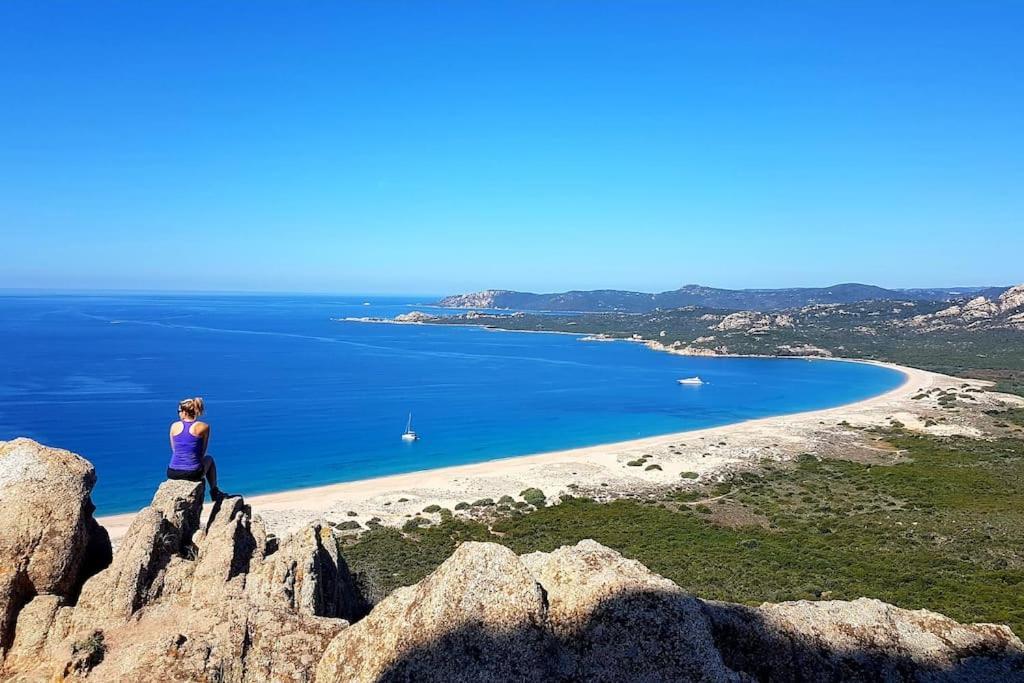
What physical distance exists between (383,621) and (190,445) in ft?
17.1

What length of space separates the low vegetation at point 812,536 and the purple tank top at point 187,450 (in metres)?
7.62

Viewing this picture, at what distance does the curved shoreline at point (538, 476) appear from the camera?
4309 cm

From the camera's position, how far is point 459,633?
6367 millimetres

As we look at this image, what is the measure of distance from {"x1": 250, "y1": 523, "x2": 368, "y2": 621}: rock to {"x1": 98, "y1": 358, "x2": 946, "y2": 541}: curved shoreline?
29.6m

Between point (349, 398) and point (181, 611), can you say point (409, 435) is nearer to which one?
point (349, 398)

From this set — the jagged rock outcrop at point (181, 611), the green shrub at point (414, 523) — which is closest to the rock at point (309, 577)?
the jagged rock outcrop at point (181, 611)

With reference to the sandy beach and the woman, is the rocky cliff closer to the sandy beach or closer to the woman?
the woman

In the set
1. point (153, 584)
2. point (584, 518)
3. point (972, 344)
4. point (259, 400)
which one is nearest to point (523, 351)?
point (259, 400)

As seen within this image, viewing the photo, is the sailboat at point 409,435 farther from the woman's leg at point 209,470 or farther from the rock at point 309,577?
the woman's leg at point 209,470

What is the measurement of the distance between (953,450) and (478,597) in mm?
67914

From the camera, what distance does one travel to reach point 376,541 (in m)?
33.9

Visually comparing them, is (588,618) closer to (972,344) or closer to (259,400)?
(259,400)

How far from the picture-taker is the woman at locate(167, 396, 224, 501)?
9859 mm

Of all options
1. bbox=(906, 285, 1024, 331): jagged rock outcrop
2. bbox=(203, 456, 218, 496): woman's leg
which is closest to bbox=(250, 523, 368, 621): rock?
bbox=(203, 456, 218, 496): woman's leg
